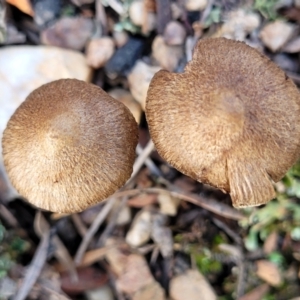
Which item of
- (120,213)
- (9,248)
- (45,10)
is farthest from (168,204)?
(45,10)

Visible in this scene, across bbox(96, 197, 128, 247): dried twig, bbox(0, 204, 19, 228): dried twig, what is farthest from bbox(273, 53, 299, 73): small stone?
bbox(0, 204, 19, 228): dried twig

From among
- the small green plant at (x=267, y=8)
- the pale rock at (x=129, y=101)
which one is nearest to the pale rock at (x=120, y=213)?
the pale rock at (x=129, y=101)

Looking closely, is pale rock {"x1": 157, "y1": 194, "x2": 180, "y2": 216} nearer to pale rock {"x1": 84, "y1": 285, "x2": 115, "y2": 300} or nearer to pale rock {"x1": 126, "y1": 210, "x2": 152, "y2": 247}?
pale rock {"x1": 126, "y1": 210, "x2": 152, "y2": 247}

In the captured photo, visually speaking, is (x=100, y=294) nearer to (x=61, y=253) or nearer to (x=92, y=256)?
(x=92, y=256)

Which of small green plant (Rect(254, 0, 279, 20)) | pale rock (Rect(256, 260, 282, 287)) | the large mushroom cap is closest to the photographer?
the large mushroom cap

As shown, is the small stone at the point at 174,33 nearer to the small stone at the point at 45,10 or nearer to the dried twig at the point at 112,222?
the small stone at the point at 45,10

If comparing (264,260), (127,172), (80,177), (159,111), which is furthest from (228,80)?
(264,260)

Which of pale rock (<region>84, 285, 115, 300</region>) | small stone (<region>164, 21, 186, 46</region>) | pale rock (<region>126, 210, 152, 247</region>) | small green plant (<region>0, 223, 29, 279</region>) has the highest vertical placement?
small stone (<region>164, 21, 186, 46</region>)
